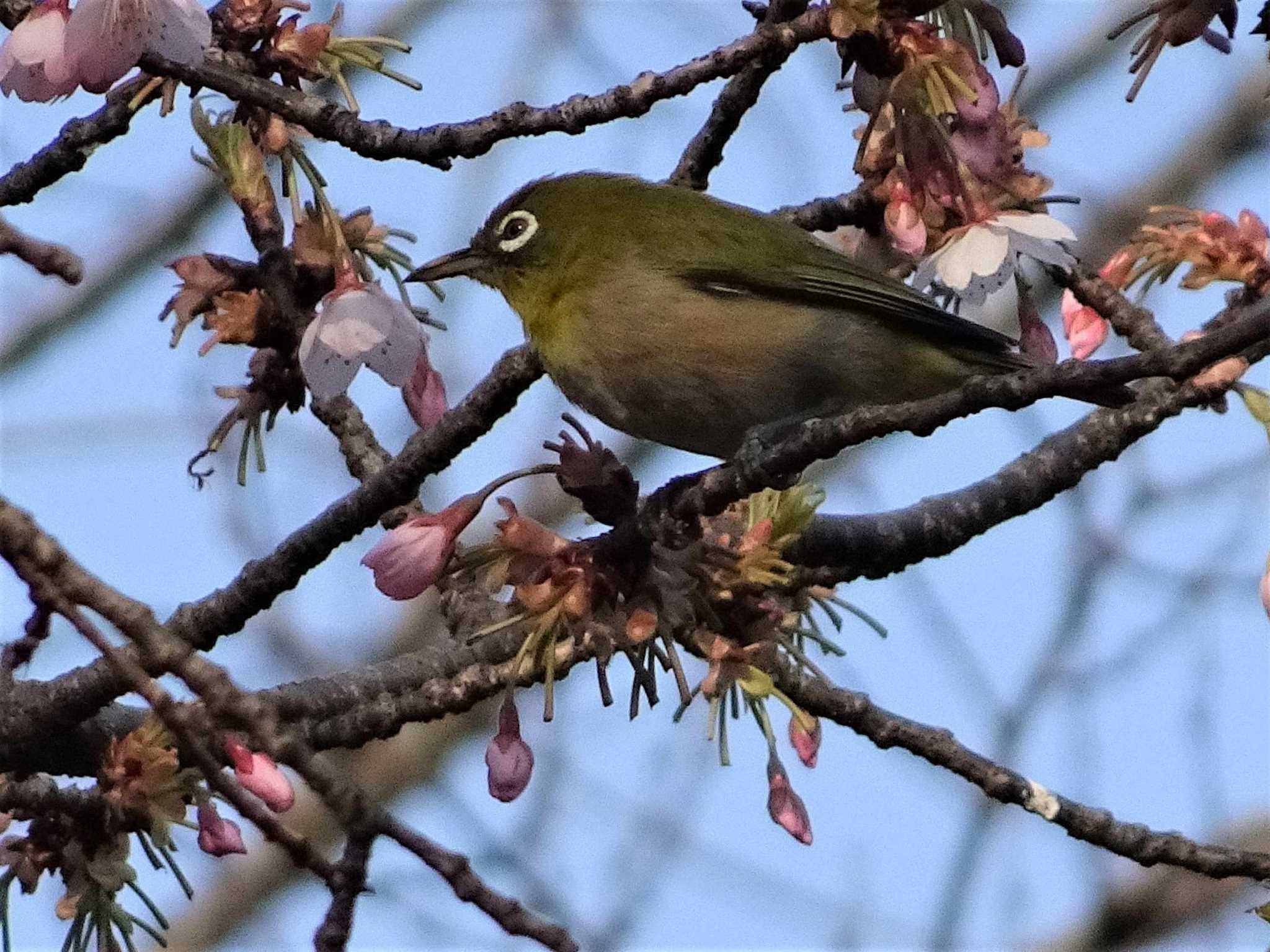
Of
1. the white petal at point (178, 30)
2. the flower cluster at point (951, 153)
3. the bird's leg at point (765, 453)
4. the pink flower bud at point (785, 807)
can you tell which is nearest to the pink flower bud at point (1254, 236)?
the flower cluster at point (951, 153)

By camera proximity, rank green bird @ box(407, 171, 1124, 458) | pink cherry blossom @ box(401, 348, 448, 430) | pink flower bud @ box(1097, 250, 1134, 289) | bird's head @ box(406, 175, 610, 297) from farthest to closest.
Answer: bird's head @ box(406, 175, 610, 297), green bird @ box(407, 171, 1124, 458), pink flower bud @ box(1097, 250, 1134, 289), pink cherry blossom @ box(401, 348, 448, 430)

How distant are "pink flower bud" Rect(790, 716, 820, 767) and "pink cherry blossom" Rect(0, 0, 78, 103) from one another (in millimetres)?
2043

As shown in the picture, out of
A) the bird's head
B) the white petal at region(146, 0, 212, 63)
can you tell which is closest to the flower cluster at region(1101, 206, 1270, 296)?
the bird's head

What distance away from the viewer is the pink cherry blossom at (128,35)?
3.59 meters

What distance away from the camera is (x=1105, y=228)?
13.9 meters

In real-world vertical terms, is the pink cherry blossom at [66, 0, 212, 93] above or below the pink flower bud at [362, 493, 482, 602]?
above

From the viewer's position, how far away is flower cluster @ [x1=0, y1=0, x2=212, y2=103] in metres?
3.59

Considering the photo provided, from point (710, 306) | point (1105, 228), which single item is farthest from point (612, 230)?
point (1105, 228)

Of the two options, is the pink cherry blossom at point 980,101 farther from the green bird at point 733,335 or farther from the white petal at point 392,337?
the white petal at point 392,337

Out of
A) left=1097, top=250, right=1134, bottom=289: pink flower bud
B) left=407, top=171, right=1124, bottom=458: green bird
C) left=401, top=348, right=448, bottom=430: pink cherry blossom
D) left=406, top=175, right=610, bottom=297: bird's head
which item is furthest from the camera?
left=406, top=175, right=610, bottom=297: bird's head

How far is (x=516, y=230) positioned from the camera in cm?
559

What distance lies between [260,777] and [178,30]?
1.47 m

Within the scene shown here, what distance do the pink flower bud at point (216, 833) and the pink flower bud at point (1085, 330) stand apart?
91.8 inches

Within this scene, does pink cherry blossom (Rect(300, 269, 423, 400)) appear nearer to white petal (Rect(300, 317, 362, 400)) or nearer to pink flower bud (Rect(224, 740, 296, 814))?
white petal (Rect(300, 317, 362, 400))
